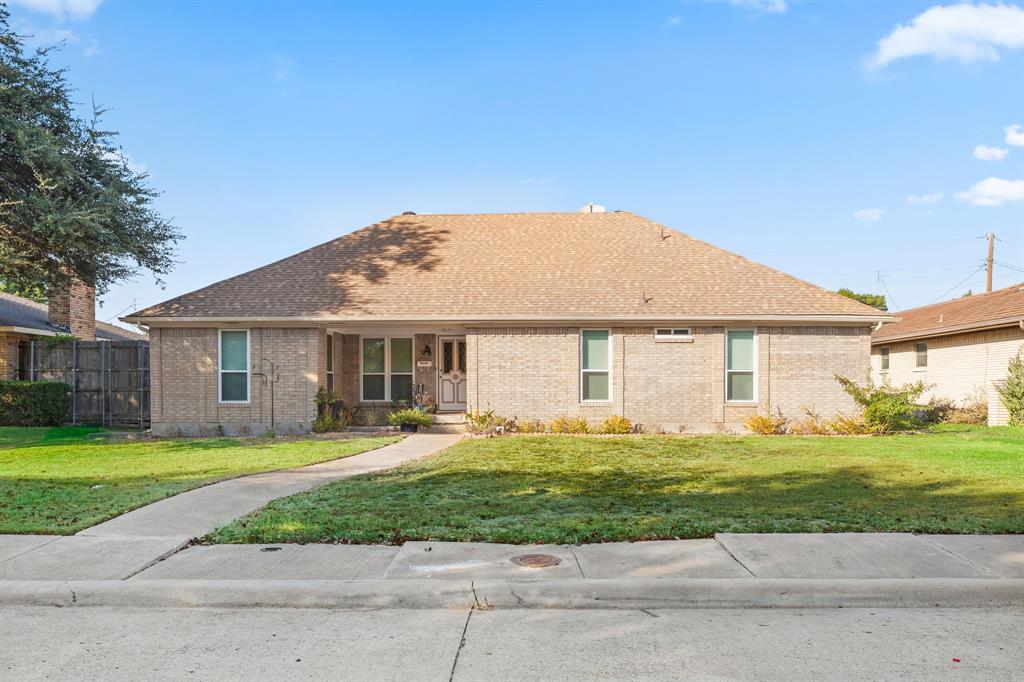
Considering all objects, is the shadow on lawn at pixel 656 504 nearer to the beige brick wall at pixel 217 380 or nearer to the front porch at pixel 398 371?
the beige brick wall at pixel 217 380

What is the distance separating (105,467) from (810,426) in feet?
47.9

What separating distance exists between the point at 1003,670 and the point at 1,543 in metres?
7.83

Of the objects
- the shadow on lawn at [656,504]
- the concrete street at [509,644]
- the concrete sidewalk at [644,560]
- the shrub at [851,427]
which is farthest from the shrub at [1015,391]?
the concrete street at [509,644]

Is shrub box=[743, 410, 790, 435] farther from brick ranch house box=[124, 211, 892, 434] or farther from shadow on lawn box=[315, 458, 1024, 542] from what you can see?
shadow on lawn box=[315, 458, 1024, 542]

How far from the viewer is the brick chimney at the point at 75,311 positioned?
24094 millimetres

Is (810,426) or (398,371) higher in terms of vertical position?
(398,371)

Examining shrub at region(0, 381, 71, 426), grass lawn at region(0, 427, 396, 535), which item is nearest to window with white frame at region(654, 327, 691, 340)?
grass lawn at region(0, 427, 396, 535)

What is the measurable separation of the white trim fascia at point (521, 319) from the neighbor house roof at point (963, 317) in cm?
209

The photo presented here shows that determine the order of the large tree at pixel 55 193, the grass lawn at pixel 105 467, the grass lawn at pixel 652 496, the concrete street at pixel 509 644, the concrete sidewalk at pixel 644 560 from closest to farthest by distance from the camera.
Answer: the concrete street at pixel 509 644 → the concrete sidewalk at pixel 644 560 → the grass lawn at pixel 652 496 → the grass lawn at pixel 105 467 → the large tree at pixel 55 193

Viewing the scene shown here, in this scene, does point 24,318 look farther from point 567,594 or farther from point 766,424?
point 567,594

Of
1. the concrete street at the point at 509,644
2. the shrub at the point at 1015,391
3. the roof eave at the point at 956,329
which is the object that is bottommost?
the concrete street at the point at 509,644

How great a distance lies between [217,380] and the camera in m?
17.9

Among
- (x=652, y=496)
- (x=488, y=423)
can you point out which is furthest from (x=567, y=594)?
(x=488, y=423)

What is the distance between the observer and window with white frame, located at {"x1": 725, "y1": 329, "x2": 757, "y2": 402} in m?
17.9
